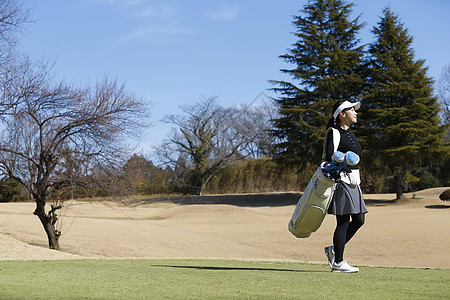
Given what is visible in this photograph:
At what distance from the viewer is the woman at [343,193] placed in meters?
6.83

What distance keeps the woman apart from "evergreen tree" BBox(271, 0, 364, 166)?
28.1 meters

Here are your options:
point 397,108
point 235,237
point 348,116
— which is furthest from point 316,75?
point 348,116

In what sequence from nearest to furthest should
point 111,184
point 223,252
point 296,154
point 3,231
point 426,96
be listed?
point 111,184 → point 223,252 → point 3,231 → point 426,96 → point 296,154

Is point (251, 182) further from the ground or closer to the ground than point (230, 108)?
closer to the ground

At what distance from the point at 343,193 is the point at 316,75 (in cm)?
3070

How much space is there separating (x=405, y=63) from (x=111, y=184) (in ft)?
82.4

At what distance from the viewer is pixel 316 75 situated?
120ft

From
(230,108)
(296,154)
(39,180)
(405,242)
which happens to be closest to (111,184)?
(39,180)

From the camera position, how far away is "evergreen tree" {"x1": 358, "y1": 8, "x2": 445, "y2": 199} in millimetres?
33188

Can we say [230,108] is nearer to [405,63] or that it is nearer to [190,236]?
[405,63]

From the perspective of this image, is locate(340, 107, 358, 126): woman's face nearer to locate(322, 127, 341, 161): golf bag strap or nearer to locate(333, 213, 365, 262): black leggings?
locate(322, 127, 341, 161): golf bag strap

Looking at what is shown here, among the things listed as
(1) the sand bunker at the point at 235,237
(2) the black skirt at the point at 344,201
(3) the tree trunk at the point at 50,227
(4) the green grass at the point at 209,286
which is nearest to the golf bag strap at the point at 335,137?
(2) the black skirt at the point at 344,201

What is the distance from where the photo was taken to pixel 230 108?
5262 centimetres

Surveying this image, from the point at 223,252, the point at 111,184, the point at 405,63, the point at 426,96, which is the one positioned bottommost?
the point at 223,252
